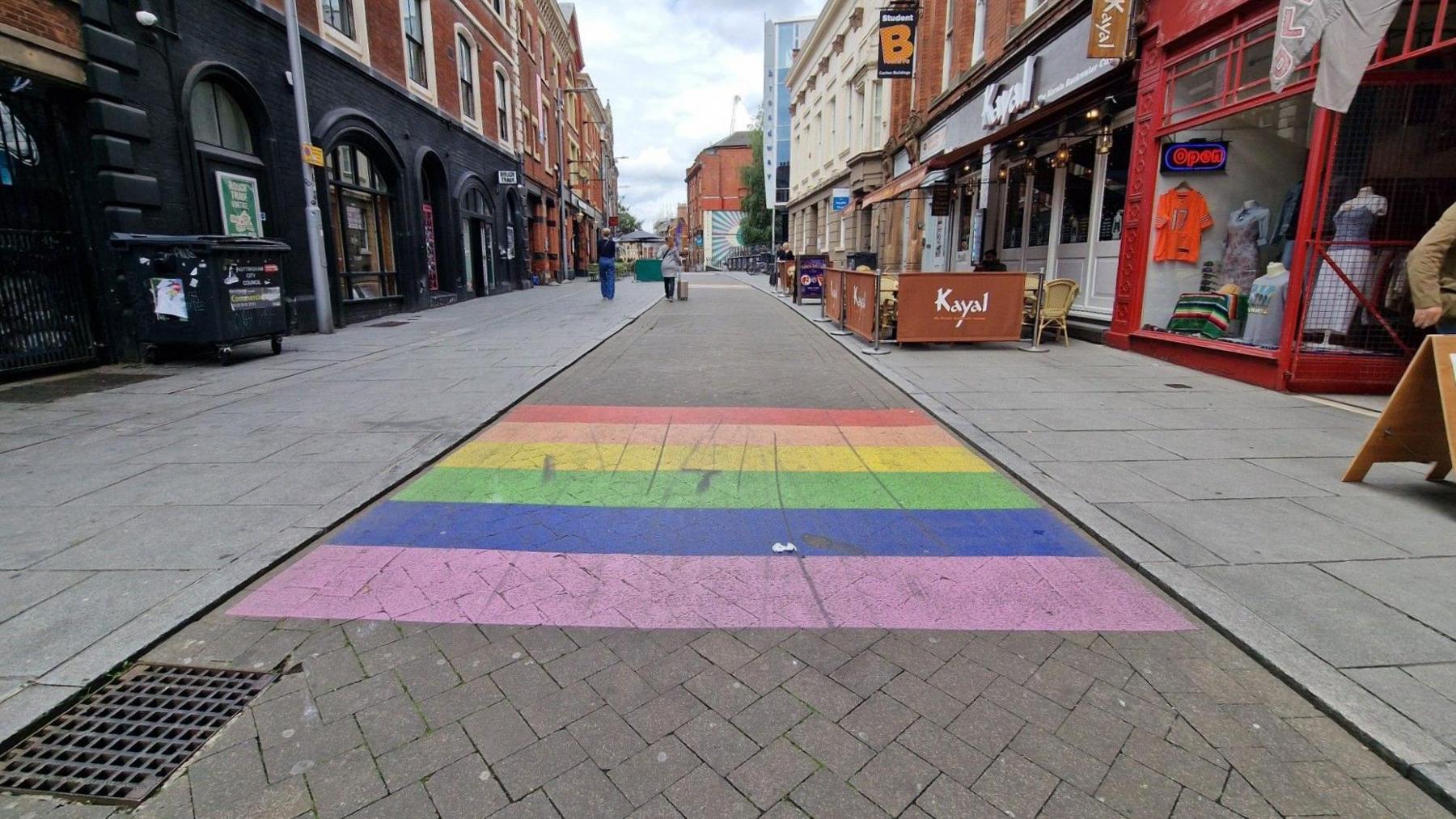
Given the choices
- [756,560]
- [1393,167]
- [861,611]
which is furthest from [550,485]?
[1393,167]

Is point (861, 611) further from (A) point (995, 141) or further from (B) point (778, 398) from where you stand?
(A) point (995, 141)

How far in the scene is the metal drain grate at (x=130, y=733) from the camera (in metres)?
2.19

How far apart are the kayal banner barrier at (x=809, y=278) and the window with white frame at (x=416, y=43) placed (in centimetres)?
1095

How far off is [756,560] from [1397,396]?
4294mm

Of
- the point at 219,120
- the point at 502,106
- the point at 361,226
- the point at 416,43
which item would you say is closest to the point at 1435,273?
the point at 219,120

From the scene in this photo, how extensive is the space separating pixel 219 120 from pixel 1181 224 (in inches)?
545

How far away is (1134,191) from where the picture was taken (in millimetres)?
9992

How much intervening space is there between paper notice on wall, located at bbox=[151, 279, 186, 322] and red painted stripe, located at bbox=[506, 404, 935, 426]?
15.7ft

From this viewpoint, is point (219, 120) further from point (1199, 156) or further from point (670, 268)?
point (1199, 156)

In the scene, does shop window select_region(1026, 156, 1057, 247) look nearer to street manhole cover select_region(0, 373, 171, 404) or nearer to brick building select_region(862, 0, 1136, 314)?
brick building select_region(862, 0, 1136, 314)

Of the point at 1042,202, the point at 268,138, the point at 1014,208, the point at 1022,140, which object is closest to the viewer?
the point at 268,138

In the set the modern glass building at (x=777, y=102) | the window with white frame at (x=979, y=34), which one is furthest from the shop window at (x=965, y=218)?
the modern glass building at (x=777, y=102)

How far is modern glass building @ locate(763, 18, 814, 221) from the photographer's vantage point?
49.6m

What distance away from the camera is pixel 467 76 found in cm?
2164
